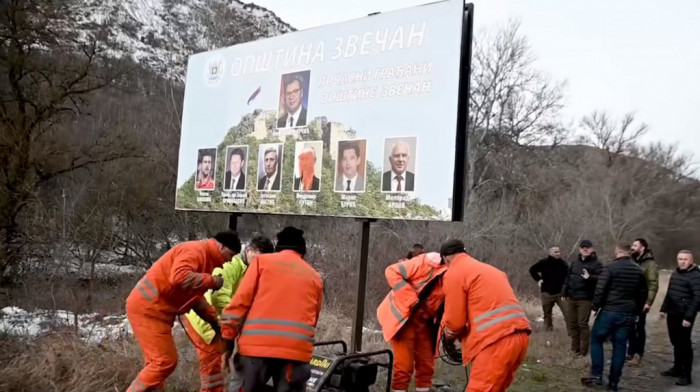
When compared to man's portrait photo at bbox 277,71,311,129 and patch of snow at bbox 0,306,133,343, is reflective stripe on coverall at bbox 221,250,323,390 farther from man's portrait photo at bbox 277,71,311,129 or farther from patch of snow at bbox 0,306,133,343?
patch of snow at bbox 0,306,133,343

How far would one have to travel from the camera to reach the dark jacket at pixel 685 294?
779 cm

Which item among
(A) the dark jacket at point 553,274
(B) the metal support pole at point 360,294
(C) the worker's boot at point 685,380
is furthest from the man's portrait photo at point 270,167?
(C) the worker's boot at point 685,380

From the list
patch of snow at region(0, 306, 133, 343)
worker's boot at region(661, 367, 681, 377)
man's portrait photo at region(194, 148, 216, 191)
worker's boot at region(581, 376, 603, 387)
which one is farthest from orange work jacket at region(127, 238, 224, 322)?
worker's boot at region(661, 367, 681, 377)

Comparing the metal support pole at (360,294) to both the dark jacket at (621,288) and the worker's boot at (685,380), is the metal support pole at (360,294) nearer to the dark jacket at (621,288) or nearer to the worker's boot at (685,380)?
the dark jacket at (621,288)

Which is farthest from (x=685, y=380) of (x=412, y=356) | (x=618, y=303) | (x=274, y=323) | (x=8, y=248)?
(x=8, y=248)

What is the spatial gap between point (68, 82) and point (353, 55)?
48.6 feet

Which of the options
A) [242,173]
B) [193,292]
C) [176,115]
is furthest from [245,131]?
[176,115]

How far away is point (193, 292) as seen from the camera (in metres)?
5.02

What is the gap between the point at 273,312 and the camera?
427 cm

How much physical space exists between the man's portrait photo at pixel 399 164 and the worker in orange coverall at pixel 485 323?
1276mm

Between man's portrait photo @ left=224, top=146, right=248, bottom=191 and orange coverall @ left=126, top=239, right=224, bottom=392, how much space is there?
299 centimetres

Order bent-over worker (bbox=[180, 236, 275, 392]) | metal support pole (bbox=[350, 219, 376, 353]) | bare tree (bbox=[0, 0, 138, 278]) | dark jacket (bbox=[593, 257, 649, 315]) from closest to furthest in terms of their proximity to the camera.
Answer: bent-over worker (bbox=[180, 236, 275, 392]) < metal support pole (bbox=[350, 219, 376, 353]) < dark jacket (bbox=[593, 257, 649, 315]) < bare tree (bbox=[0, 0, 138, 278])

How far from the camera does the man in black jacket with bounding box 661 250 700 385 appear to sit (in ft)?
25.7

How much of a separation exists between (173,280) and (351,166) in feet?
8.32
